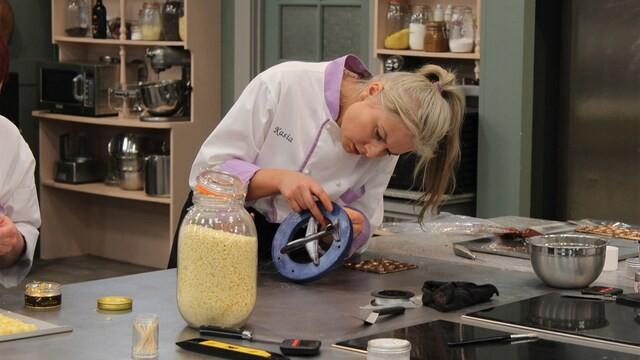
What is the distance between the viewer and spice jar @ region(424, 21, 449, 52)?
4.77 m

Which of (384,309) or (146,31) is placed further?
(146,31)

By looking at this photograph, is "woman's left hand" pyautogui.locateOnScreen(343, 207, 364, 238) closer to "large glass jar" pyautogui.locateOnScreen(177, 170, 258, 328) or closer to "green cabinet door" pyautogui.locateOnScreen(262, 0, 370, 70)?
"large glass jar" pyautogui.locateOnScreen(177, 170, 258, 328)

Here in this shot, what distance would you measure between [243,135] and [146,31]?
383 cm

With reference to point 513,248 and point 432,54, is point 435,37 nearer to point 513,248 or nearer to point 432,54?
point 432,54

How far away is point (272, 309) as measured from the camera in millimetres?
2004

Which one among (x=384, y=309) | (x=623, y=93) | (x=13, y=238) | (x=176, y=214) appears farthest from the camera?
(x=176, y=214)

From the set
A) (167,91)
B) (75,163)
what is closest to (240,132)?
(167,91)

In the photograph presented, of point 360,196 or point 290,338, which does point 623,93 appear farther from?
point 290,338

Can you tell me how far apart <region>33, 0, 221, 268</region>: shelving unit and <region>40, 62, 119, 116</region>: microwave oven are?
0.06m

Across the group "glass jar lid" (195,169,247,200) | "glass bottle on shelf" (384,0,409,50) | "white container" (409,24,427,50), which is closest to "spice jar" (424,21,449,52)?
"white container" (409,24,427,50)

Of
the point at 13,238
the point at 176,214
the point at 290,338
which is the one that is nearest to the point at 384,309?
the point at 290,338

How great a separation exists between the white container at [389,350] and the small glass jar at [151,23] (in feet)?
15.5

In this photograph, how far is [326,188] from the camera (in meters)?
2.50

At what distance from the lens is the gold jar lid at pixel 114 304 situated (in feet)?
6.34
